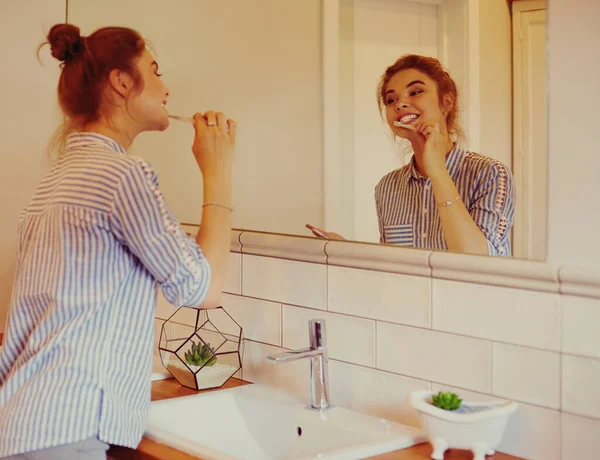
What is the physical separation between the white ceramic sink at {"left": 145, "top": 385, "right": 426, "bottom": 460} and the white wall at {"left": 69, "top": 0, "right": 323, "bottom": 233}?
39 cm

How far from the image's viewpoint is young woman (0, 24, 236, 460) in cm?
134

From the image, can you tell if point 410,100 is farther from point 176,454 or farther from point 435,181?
point 176,454

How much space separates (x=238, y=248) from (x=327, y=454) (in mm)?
712

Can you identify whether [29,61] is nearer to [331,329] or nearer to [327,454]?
[331,329]

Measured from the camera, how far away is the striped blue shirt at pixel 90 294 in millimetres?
1339

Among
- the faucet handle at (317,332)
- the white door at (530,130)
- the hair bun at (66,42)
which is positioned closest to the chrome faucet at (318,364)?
the faucet handle at (317,332)

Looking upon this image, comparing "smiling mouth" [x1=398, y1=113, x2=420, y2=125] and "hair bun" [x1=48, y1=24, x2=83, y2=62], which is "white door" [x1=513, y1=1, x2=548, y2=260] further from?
"hair bun" [x1=48, y1=24, x2=83, y2=62]

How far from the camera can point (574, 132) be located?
129cm

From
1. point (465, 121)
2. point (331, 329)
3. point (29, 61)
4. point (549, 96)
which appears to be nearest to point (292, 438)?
point (331, 329)

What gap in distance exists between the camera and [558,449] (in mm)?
1322

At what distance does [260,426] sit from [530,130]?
794mm

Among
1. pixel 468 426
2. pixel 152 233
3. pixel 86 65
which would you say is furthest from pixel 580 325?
pixel 86 65

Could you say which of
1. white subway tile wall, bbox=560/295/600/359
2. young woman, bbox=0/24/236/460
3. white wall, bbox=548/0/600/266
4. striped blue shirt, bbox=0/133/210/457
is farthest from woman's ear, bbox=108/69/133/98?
white subway tile wall, bbox=560/295/600/359

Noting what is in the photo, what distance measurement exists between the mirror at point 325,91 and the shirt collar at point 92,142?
19.9 inches
